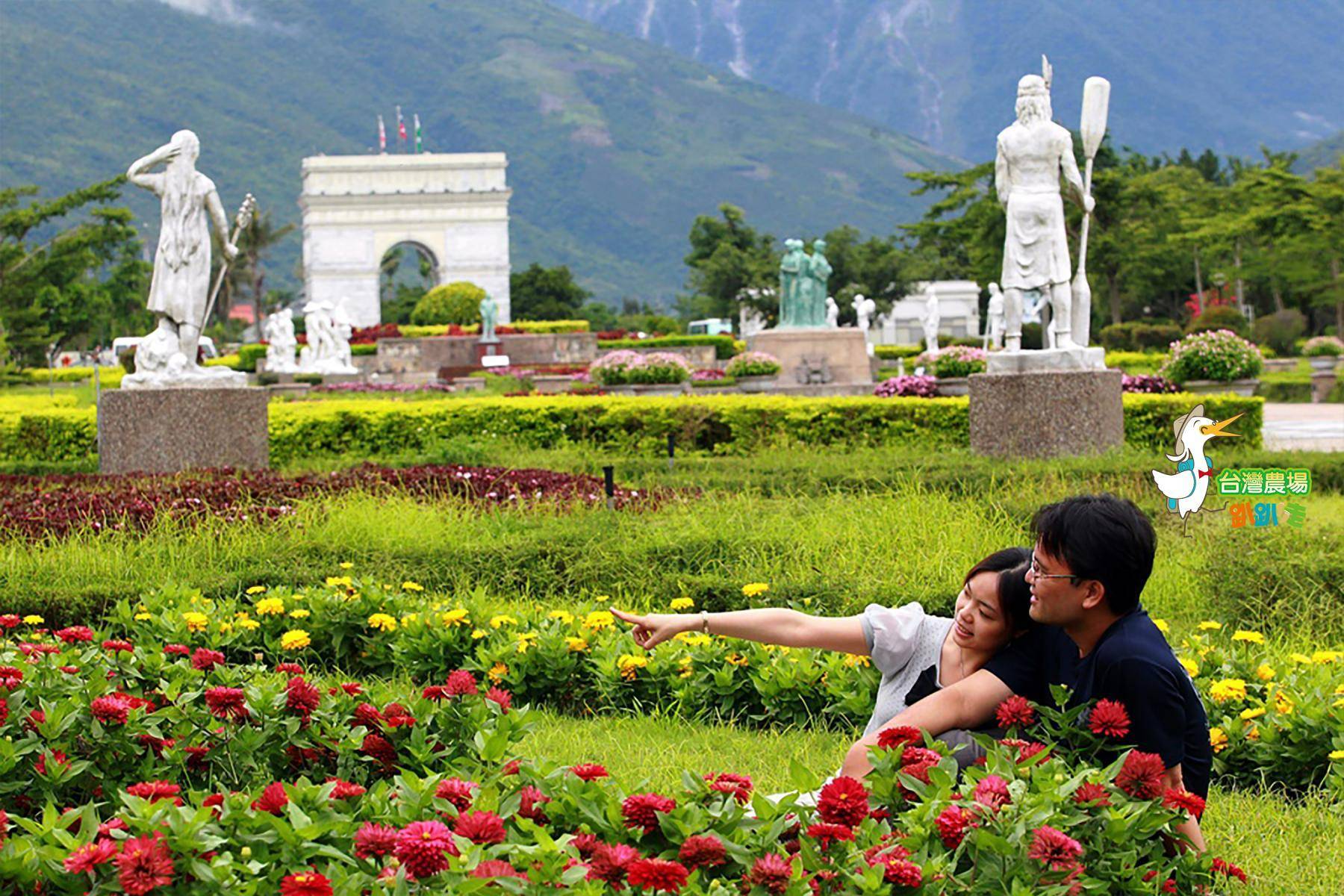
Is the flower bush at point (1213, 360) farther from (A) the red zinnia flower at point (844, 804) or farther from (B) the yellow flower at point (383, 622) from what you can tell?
(A) the red zinnia flower at point (844, 804)

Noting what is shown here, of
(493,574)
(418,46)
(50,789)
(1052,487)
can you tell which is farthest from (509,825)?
(418,46)

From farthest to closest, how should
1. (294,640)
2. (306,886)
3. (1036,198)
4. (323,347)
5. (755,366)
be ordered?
(323,347), (755,366), (1036,198), (294,640), (306,886)

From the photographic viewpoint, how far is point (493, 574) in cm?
658

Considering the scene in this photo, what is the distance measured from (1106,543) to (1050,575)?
0.13 metres

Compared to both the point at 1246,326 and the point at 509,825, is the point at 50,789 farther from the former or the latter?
the point at 1246,326

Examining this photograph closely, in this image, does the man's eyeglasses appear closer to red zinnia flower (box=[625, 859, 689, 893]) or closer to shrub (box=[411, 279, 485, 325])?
red zinnia flower (box=[625, 859, 689, 893])

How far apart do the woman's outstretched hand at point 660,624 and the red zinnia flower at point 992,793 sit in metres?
0.83

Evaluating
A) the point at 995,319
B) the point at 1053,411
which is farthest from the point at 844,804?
the point at 995,319

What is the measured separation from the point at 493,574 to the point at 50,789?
135 inches

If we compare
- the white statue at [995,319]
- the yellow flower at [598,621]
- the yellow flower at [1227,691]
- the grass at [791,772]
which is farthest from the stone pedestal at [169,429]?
the white statue at [995,319]

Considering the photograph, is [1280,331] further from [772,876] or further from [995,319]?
[772,876]

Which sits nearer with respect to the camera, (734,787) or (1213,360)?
(734,787)

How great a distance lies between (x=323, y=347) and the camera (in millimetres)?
31750

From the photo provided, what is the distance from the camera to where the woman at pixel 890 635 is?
130 inches
